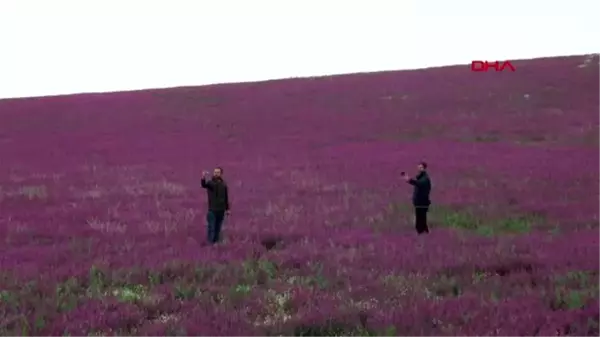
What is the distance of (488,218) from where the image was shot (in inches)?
546

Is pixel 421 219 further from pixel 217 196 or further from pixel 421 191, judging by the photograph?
pixel 217 196

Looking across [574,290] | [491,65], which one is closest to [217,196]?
[574,290]

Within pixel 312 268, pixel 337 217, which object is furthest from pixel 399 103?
pixel 312 268

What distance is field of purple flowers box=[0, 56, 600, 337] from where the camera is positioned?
7160 millimetres

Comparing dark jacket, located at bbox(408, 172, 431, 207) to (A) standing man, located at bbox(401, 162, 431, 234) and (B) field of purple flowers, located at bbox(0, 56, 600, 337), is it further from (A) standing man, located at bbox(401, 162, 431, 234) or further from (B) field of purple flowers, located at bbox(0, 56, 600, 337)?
(B) field of purple flowers, located at bbox(0, 56, 600, 337)

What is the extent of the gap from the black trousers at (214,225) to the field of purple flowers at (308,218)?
227 millimetres

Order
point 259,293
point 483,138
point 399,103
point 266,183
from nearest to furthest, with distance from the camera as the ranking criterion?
point 259,293, point 266,183, point 483,138, point 399,103

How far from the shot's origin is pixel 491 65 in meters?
44.0

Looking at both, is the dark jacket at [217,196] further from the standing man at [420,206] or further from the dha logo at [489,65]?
the dha logo at [489,65]

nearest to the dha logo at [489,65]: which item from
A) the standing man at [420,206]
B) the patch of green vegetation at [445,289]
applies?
the standing man at [420,206]

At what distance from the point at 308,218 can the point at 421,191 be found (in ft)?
8.49

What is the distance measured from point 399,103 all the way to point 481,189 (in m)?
17.9

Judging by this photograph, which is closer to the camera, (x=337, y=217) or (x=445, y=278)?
(x=445, y=278)

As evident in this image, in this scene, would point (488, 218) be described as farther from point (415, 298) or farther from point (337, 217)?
point (415, 298)
